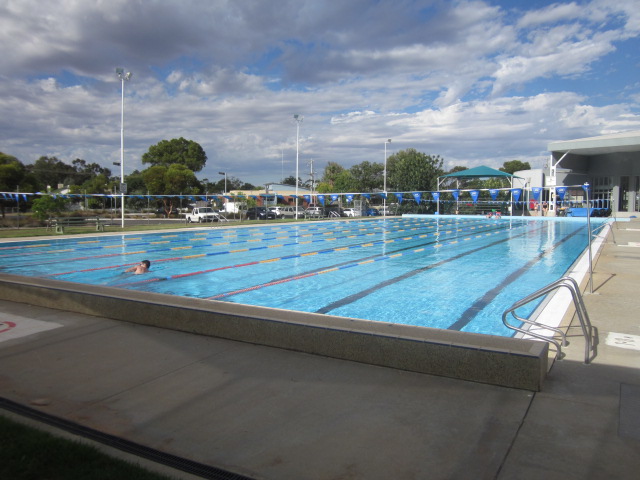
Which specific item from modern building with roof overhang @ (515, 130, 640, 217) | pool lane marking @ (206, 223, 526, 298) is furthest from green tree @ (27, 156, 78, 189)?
pool lane marking @ (206, 223, 526, 298)

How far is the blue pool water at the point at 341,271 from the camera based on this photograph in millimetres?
8297

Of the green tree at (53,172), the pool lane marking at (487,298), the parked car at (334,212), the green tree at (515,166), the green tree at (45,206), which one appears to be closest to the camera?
the pool lane marking at (487,298)

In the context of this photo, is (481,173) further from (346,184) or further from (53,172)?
(53,172)

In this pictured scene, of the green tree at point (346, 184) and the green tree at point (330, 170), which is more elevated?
the green tree at point (330, 170)

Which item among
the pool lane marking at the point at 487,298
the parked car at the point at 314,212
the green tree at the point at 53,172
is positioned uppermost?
the green tree at the point at 53,172

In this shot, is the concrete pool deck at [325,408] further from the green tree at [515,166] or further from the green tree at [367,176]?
the green tree at [515,166]

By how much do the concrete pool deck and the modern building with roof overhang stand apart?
38.5 m

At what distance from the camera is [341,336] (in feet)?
14.7

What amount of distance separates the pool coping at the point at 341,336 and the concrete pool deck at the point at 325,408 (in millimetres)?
128

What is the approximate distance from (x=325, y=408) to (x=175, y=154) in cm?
6761

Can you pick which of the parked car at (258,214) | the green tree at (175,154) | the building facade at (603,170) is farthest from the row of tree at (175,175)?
the building facade at (603,170)

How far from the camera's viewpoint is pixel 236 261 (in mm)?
14078

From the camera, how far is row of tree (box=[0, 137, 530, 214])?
147 ft

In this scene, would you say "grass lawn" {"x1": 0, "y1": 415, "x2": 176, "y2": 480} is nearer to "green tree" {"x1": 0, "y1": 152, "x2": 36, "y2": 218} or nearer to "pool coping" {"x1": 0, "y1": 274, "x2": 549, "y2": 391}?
"pool coping" {"x1": 0, "y1": 274, "x2": 549, "y2": 391}
